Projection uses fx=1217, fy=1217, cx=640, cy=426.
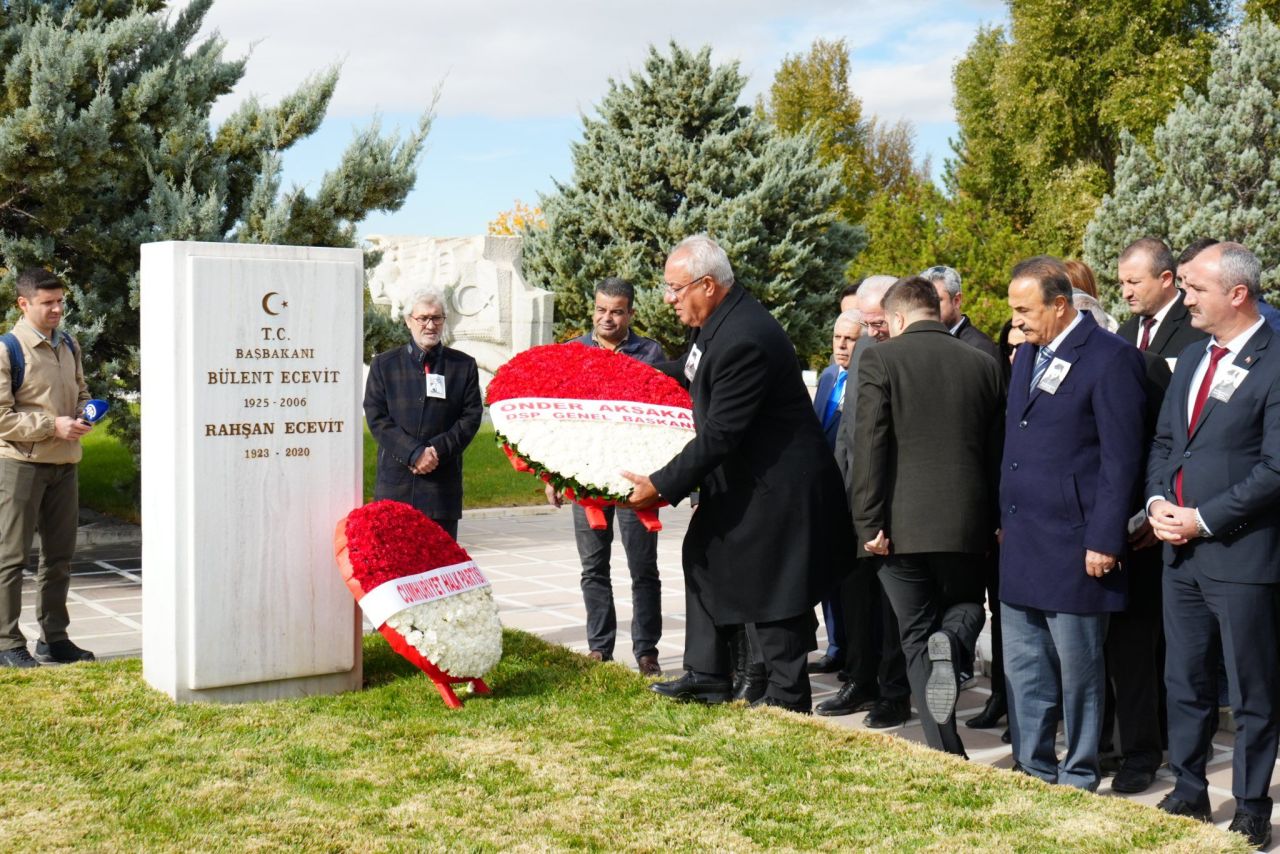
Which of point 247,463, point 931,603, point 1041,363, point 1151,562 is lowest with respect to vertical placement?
point 931,603

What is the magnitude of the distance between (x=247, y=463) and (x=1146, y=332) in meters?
4.23

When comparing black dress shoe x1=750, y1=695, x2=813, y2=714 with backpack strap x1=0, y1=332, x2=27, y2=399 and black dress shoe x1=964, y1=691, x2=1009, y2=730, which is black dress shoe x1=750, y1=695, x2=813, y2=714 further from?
backpack strap x1=0, y1=332, x2=27, y2=399

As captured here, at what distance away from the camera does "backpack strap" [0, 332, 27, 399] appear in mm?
6383

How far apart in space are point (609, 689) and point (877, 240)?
27205 millimetres

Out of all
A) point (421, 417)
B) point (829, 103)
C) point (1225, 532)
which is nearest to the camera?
point (1225, 532)

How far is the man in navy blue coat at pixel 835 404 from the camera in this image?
21.4 ft

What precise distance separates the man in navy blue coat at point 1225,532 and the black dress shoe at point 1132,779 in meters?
0.45

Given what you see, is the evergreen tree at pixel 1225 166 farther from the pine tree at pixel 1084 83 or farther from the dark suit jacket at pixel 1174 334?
the dark suit jacket at pixel 1174 334

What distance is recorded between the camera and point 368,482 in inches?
607

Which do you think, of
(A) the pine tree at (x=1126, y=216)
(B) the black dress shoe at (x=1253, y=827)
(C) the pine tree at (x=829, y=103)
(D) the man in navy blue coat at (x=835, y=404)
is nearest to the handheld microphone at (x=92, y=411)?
(D) the man in navy blue coat at (x=835, y=404)

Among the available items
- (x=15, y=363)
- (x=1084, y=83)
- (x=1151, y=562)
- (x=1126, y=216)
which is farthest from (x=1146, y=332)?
(x=1084, y=83)

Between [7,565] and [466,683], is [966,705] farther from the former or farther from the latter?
[7,565]

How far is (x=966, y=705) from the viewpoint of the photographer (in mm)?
6309

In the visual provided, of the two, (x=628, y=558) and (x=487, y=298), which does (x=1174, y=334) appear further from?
(x=487, y=298)
